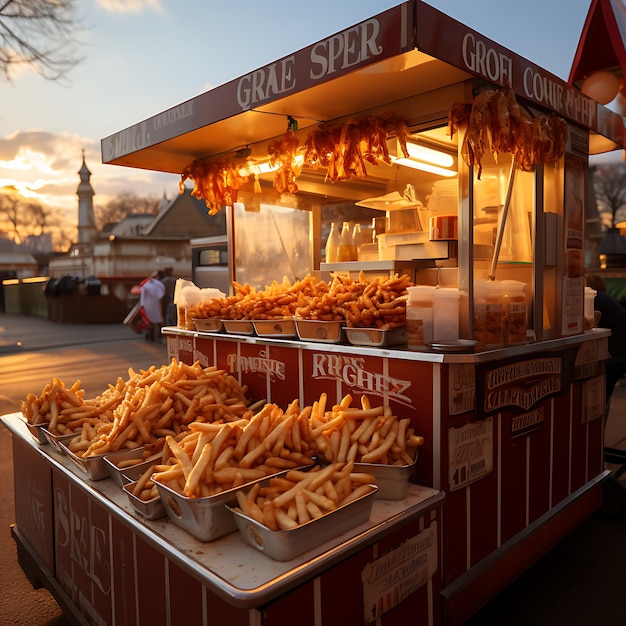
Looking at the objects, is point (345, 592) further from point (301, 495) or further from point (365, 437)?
point (365, 437)

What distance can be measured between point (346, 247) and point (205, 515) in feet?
9.51

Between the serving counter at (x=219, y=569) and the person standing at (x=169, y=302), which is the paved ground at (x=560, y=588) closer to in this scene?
the serving counter at (x=219, y=569)

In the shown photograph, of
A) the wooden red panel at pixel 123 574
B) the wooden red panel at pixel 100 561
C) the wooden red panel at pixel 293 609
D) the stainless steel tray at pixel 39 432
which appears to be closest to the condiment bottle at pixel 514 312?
the wooden red panel at pixel 293 609

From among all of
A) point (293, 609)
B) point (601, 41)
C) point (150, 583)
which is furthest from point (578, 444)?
point (601, 41)

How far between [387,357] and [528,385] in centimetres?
101

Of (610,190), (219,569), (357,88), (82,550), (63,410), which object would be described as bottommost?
(82,550)

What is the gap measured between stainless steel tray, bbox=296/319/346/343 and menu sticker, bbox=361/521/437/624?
120cm

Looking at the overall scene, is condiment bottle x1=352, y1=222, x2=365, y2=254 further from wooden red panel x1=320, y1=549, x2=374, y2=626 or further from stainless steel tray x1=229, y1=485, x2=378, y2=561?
wooden red panel x1=320, y1=549, x2=374, y2=626

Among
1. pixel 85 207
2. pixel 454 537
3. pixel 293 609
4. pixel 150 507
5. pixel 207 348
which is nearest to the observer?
pixel 293 609

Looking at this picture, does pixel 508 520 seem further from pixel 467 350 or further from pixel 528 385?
pixel 467 350

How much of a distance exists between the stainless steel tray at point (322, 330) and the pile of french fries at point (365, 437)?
0.53 m

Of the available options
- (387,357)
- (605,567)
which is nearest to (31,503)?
(387,357)

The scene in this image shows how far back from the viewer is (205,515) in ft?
7.09

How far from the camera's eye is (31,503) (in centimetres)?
366
